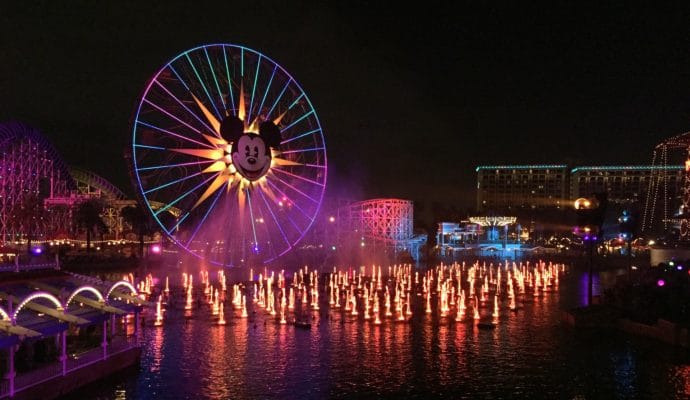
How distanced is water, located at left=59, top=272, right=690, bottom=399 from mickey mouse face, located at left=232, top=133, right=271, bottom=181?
15.7m

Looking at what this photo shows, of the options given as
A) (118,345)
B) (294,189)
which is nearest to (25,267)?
(118,345)

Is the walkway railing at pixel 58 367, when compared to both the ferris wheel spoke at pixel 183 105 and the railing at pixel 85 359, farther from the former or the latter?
the ferris wheel spoke at pixel 183 105

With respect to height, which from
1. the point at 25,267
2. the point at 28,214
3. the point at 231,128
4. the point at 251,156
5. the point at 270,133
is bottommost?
the point at 25,267

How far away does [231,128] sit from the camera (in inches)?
2121

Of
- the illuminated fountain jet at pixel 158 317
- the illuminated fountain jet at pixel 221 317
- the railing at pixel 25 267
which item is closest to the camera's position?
the railing at pixel 25 267

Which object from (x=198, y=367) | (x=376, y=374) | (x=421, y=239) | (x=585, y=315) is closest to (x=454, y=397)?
(x=376, y=374)

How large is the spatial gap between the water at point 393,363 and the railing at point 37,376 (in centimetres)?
127

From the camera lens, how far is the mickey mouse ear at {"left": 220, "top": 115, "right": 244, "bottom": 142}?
175 feet

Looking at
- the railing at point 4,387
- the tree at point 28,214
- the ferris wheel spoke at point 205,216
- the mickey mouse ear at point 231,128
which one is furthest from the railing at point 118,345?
the tree at point 28,214

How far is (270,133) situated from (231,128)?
17.6ft

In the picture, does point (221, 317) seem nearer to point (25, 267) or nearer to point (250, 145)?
point (250, 145)

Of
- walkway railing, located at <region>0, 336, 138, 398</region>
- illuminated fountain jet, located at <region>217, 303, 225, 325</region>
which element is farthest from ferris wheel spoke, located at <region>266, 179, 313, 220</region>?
walkway railing, located at <region>0, 336, 138, 398</region>

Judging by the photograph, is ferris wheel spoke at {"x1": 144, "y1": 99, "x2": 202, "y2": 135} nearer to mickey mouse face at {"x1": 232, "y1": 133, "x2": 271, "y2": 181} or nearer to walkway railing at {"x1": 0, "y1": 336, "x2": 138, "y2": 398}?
mickey mouse face at {"x1": 232, "y1": 133, "x2": 271, "y2": 181}

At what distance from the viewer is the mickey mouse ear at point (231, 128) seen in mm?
53344
